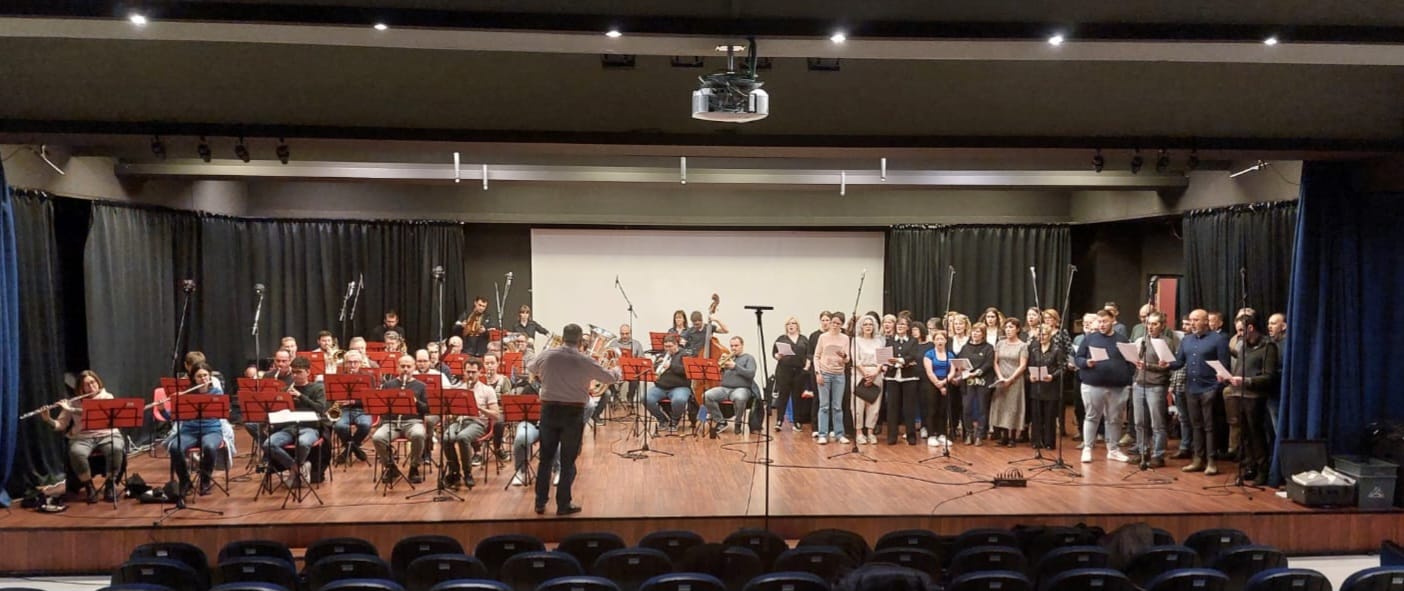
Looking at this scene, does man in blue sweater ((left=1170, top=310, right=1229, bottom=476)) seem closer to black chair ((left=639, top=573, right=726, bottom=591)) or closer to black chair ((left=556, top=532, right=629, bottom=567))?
black chair ((left=556, top=532, right=629, bottom=567))

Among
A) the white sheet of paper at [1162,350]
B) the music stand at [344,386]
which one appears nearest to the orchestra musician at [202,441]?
the music stand at [344,386]

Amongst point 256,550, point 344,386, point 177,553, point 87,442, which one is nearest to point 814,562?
point 256,550

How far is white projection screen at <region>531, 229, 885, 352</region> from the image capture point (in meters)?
14.4

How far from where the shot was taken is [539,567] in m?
5.11

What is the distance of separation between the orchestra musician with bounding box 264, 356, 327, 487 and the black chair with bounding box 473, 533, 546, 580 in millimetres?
3168

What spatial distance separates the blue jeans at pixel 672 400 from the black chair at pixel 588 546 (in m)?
4.89

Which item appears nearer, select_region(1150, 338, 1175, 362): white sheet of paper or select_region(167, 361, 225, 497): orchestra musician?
select_region(167, 361, 225, 497): orchestra musician

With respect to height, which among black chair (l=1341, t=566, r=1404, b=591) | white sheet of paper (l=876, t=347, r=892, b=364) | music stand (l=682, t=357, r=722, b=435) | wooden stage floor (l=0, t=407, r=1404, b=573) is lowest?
wooden stage floor (l=0, t=407, r=1404, b=573)

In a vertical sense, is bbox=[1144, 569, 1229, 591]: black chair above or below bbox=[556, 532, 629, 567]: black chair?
above

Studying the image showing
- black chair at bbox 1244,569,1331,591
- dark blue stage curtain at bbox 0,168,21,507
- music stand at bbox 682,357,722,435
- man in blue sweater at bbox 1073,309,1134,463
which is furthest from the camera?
music stand at bbox 682,357,722,435

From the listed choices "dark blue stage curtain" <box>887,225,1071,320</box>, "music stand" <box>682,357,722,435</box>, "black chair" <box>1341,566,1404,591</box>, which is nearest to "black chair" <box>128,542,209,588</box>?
"music stand" <box>682,357,722,435</box>

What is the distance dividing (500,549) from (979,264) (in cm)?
1031

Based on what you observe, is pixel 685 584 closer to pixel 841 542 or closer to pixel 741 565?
pixel 741 565

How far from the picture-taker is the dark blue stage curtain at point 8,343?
7.67m
